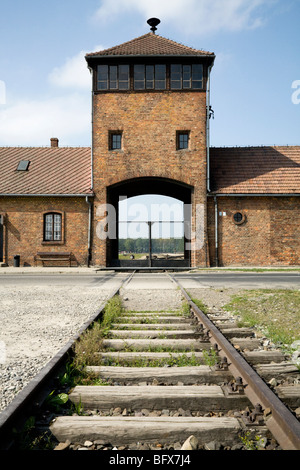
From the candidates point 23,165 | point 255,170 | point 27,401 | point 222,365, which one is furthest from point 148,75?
point 27,401

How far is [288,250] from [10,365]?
19.1 metres

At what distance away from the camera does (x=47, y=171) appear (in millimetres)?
23234

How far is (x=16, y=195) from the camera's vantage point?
2128cm

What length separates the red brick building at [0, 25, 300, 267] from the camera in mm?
20656

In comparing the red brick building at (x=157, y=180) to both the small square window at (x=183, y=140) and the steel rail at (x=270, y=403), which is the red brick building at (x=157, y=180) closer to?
the small square window at (x=183, y=140)

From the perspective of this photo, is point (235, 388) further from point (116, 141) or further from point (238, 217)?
point (116, 141)

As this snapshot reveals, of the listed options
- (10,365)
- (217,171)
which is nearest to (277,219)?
(217,171)

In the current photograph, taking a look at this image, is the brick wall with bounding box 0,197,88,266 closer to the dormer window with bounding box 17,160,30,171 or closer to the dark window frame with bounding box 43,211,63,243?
the dark window frame with bounding box 43,211,63,243

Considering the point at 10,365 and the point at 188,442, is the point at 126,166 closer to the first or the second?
the point at 10,365

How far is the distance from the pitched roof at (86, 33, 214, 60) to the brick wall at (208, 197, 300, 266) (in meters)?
8.06

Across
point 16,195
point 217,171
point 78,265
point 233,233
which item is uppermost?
point 217,171

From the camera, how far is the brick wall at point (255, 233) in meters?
20.6

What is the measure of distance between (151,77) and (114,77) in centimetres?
204

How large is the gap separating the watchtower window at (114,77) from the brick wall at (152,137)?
18.7 inches
